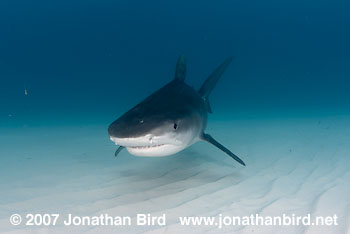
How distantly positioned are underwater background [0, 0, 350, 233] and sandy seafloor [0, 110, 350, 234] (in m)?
0.02

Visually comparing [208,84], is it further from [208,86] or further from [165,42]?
[165,42]

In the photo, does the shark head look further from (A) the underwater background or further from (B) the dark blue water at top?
(B) the dark blue water at top

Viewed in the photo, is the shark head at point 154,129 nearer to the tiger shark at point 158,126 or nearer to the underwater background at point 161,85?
the tiger shark at point 158,126

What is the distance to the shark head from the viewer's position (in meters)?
2.75

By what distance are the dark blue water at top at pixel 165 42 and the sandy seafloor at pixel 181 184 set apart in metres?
51.7

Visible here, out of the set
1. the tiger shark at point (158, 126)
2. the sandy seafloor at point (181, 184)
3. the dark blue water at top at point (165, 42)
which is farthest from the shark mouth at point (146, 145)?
the dark blue water at top at point (165, 42)

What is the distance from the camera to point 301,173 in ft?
14.2

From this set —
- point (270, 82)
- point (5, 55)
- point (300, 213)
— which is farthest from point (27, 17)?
point (300, 213)

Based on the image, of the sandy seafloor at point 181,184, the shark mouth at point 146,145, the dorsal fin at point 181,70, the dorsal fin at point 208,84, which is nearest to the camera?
the shark mouth at point 146,145

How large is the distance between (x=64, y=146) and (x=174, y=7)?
6637cm

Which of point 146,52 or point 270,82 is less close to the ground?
point 146,52

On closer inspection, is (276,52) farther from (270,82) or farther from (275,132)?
(275,132)

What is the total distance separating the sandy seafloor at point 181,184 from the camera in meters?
2.98

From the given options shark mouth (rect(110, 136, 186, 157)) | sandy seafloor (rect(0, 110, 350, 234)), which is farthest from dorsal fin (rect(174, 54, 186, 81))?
shark mouth (rect(110, 136, 186, 157))
